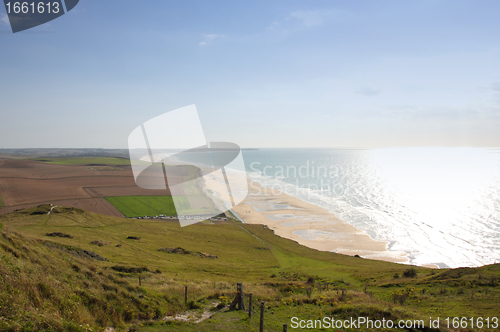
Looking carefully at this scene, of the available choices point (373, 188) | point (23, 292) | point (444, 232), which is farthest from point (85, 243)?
point (373, 188)

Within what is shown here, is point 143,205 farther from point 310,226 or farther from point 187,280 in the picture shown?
point 187,280

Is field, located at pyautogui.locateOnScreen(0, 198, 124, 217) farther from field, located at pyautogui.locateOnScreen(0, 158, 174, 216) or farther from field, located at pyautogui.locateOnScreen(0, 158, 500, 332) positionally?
field, located at pyautogui.locateOnScreen(0, 158, 500, 332)

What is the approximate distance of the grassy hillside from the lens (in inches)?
359

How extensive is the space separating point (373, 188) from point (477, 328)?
9681cm

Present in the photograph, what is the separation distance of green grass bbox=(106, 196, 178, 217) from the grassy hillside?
21.8 m

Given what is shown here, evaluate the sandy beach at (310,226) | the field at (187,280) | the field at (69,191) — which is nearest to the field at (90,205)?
the field at (69,191)

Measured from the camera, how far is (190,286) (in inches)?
702

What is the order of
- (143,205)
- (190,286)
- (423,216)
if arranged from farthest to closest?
1. (143,205)
2. (423,216)
3. (190,286)

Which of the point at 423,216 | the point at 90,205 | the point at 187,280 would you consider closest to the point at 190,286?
the point at 187,280

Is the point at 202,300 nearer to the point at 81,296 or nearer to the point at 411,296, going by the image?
the point at 81,296

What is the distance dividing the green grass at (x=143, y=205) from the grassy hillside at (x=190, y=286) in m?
21.8

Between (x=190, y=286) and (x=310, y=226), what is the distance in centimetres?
4180

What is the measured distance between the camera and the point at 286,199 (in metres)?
79.9

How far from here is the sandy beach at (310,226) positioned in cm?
4381
